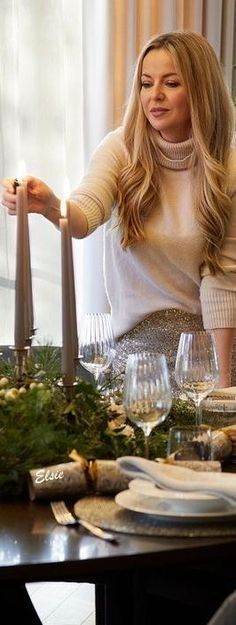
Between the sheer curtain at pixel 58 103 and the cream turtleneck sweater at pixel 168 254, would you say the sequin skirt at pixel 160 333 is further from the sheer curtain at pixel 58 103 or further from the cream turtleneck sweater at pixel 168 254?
the sheer curtain at pixel 58 103

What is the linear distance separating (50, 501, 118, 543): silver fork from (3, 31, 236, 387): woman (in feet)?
3.87

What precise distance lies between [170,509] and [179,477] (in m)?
0.07

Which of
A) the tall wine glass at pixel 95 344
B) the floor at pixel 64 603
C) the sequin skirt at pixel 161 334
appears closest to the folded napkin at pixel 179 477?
the tall wine glass at pixel 95 344

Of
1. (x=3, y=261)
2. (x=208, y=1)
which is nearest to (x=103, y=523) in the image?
(x=3, y=261)

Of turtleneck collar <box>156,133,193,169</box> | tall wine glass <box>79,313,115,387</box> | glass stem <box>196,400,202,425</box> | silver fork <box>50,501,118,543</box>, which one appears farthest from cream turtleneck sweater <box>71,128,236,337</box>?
silver fork <box>50,501,118,543</box>

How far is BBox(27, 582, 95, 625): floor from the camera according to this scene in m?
2.87

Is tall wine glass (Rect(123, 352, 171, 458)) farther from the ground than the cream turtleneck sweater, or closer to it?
closer to it

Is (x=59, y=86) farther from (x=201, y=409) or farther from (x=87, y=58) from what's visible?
(x=201, y=409)

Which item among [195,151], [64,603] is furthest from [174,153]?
[64,603]

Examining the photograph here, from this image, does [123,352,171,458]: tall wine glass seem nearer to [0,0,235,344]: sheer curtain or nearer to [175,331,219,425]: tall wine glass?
[175,331,219,425]: tall wine glass

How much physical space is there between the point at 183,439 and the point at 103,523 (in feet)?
0.61

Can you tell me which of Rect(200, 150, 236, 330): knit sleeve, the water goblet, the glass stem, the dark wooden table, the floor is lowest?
the floor

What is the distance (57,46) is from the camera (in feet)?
12.1

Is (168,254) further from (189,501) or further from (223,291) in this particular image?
(189,501)
